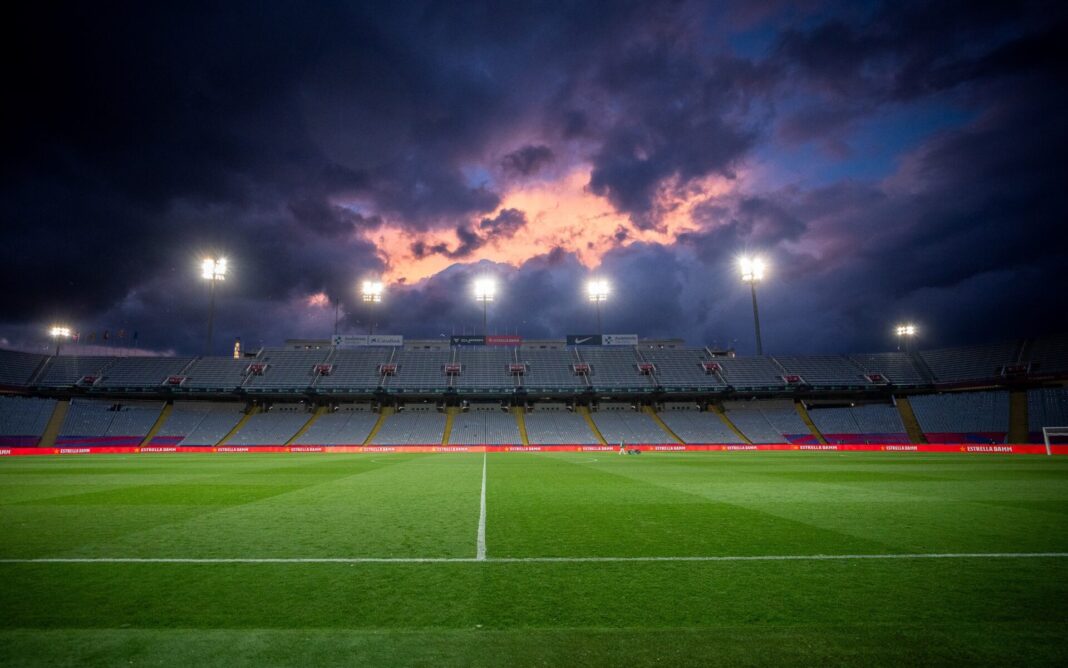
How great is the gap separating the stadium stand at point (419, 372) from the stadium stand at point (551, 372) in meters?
10.3

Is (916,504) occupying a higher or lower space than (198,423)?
lower

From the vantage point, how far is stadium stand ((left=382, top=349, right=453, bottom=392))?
56.8 meters

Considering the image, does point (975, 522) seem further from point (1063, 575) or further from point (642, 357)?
point (642, 357)

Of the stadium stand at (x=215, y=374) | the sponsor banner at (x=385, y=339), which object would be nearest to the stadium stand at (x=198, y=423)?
the stadium stand at (x=215, y=374)

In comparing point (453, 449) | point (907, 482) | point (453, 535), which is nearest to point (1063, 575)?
point (453, 535)

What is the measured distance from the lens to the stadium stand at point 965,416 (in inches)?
1791

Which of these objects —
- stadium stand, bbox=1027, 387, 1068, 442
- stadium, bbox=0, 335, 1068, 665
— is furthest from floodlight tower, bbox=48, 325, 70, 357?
stadium stand, bbox=1027, 387, 1068, 442

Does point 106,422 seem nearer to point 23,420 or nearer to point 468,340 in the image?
point 23,420

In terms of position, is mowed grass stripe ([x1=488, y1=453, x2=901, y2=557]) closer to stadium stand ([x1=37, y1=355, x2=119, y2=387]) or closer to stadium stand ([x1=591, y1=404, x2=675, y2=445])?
stadium stand ([x1=591, y1=404, x2=675, y2=445])

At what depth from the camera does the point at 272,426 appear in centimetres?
5262

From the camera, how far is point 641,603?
4211 mm

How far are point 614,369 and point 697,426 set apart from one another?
42.2 feet

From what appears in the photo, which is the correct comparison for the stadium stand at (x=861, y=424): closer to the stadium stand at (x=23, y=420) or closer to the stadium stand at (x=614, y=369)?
the stadium stand at (x=614, y=369)

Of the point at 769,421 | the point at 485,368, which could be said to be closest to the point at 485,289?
the point at 485,368
